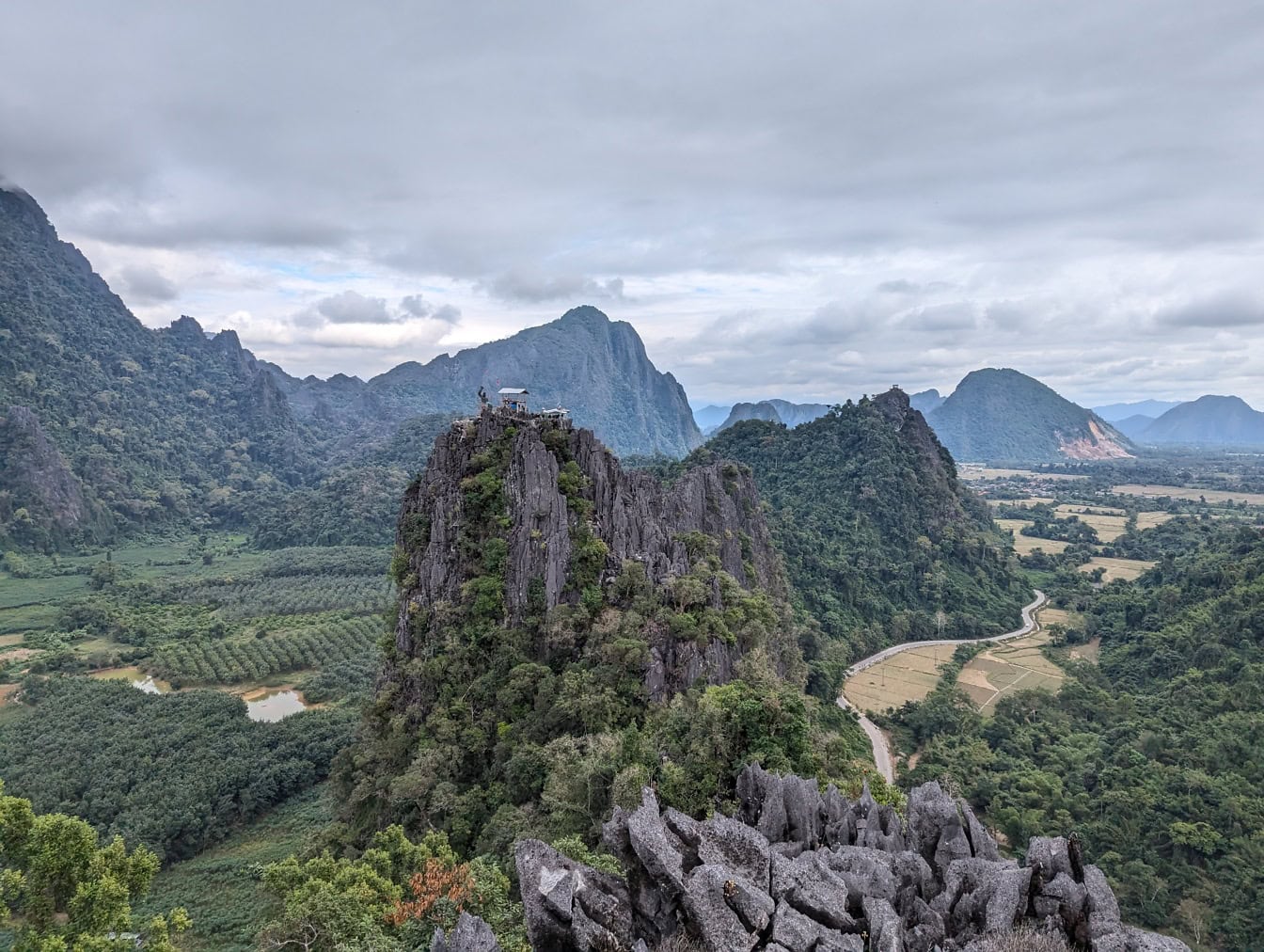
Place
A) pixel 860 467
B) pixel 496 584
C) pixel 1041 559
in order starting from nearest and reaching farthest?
pixel 496 584 < pixel 860 467 < pixel 1041 559

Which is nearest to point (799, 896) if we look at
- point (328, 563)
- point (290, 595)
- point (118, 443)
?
point (290, 595)

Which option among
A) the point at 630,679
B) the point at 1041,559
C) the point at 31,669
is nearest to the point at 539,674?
the point at 630,679

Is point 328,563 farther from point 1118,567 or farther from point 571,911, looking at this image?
point 1118,567

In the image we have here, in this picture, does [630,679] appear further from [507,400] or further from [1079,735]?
[1079,735]

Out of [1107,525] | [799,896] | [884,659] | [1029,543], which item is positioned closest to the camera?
[799,896]

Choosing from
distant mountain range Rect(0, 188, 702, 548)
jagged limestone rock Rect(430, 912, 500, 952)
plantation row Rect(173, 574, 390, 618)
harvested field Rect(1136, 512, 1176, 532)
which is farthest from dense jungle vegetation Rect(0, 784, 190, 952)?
harvested field Rect(1136, 512, 1176, 532)

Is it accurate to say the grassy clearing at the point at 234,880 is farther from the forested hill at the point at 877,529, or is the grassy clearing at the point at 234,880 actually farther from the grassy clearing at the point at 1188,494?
the grassy clearing at the point at 1188,494
